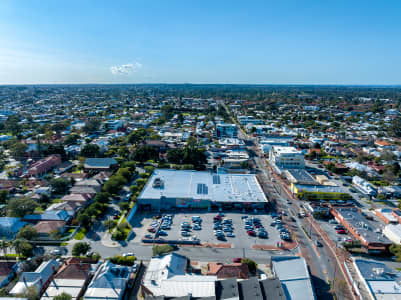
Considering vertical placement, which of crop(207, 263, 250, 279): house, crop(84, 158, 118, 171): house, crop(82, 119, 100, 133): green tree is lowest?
crop(207, 263, 250, 279): house

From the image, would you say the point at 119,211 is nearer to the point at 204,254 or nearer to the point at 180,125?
the point at 204,254

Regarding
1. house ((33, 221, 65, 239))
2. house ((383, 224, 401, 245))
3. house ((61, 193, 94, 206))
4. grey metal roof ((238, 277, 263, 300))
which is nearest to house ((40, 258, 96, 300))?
house ((33, 221, 65, 239))

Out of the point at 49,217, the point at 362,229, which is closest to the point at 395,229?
the point at 362,229

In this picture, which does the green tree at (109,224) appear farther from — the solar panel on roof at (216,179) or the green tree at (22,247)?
the solar panel on roof at (216,179)

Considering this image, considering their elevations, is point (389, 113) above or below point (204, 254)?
above

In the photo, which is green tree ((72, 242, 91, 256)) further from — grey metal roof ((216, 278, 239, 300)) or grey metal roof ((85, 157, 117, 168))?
grey metal roof ((85, 157, 117, 168))

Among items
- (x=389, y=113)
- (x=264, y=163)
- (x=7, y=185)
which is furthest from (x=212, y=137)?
(x=389, y=113)
